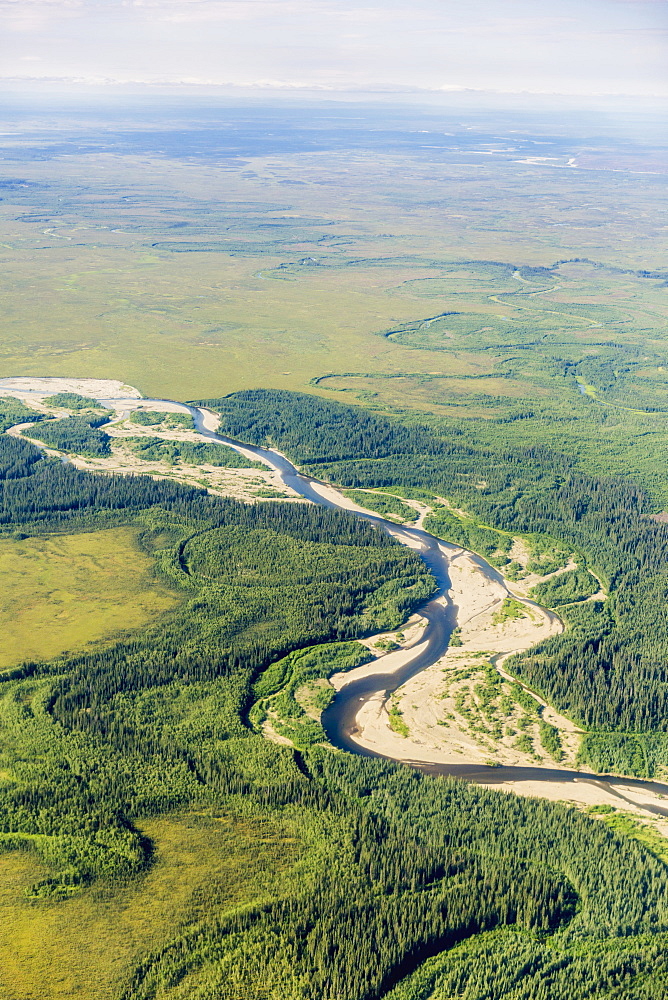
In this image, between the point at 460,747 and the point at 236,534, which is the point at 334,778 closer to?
the point at 460,747

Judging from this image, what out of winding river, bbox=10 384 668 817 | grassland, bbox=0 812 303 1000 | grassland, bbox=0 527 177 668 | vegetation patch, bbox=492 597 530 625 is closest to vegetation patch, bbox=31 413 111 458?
winding river, bbox=10 384 668 817

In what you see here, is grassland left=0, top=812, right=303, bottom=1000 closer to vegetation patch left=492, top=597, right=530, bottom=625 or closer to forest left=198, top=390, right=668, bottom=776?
forest left=198, top=390, right=668, bottom=776

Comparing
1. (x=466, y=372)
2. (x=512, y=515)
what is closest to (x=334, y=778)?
(x=512, y=515)

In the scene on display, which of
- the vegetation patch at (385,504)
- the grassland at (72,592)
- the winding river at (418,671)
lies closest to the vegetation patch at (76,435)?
the winding river at (418,671)

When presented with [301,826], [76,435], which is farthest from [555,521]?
[76,435]

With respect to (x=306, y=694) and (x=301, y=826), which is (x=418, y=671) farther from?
(x=301, y=826)

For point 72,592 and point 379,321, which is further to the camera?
point 379,321

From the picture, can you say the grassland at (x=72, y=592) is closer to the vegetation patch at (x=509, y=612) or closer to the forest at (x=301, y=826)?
the forest at (x=301, y=826)
